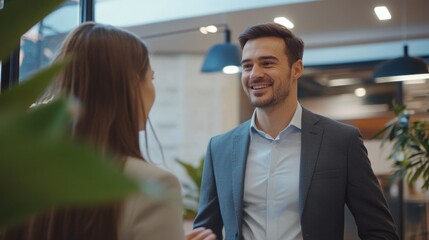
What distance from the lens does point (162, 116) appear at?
9.11 metres

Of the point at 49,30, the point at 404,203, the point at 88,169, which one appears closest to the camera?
the point at 88,169

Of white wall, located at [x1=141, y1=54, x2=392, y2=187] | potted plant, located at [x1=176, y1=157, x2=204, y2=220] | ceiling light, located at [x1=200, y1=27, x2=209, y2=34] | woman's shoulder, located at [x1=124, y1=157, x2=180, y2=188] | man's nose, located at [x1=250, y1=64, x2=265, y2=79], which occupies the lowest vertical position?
potted plant, located at [x1=176, y1=157, x2=204, y2=220]

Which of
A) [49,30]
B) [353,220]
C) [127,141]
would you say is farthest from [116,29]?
[49,30]

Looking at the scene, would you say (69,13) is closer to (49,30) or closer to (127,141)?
(49,30)

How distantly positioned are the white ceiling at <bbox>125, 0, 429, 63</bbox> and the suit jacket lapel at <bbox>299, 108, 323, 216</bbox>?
4.22 m

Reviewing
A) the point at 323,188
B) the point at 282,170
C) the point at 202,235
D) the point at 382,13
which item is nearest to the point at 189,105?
the point at 382,13

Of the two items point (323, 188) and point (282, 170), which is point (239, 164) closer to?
point (282, 170)

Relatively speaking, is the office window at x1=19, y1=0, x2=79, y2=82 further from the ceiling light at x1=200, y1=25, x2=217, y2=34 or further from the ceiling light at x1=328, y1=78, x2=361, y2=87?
the ceiling light at x1=328, y1=78, x2=361, y2=87

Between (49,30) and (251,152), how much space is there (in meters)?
1.42

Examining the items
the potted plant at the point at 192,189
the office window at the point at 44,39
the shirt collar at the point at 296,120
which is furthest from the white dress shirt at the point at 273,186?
the potted plant at the point at 192,189

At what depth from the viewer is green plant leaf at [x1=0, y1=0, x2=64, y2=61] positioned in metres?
0.27

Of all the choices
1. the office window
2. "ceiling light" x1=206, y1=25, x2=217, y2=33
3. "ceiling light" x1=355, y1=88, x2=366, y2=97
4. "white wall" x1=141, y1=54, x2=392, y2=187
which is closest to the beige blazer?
the office window

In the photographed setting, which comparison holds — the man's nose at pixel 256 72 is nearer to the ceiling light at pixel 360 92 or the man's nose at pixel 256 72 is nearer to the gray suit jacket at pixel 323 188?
the gray suit jacket at pixel 323 188

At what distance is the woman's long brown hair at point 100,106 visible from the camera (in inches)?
36.9
